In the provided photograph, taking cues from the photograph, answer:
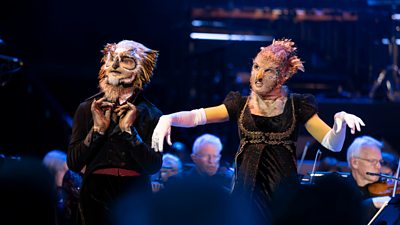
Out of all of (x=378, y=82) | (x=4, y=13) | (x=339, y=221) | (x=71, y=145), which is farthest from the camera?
(x=4, y=13)

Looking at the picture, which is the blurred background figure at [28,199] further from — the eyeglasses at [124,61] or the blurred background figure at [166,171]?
the blurred background figure at [166,171]

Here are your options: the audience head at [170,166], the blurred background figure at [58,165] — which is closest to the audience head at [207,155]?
the audience head at [170,166]

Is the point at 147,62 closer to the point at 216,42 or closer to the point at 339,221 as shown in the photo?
the point at 339,221

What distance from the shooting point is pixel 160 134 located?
445 cm

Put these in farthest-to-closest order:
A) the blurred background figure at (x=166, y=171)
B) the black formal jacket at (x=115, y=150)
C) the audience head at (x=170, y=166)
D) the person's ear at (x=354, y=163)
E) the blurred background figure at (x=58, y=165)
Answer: the blurred background figure at (x=58, y=165) → the person's ear at (x=354, y=163) → the audience head at (x=170, y=166) → the blurred background figure at (x=166, y=171) → the black formal jacket at (x=115, y=150)

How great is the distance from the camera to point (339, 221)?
11.3ft

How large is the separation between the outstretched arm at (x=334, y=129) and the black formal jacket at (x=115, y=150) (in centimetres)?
98

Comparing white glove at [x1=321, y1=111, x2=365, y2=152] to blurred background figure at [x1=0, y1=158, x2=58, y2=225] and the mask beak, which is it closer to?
the mask beak

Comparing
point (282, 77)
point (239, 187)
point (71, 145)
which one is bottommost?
point (239, 187)

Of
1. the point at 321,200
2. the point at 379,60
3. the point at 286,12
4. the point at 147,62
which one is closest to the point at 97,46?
the point at 286,12

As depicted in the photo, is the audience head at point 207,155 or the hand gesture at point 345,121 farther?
the audience head at point 207,155

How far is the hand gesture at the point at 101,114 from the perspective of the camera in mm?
4594

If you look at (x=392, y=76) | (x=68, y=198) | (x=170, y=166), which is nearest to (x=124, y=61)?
(x=68, y=198)

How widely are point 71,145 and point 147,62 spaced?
0.72 metres
